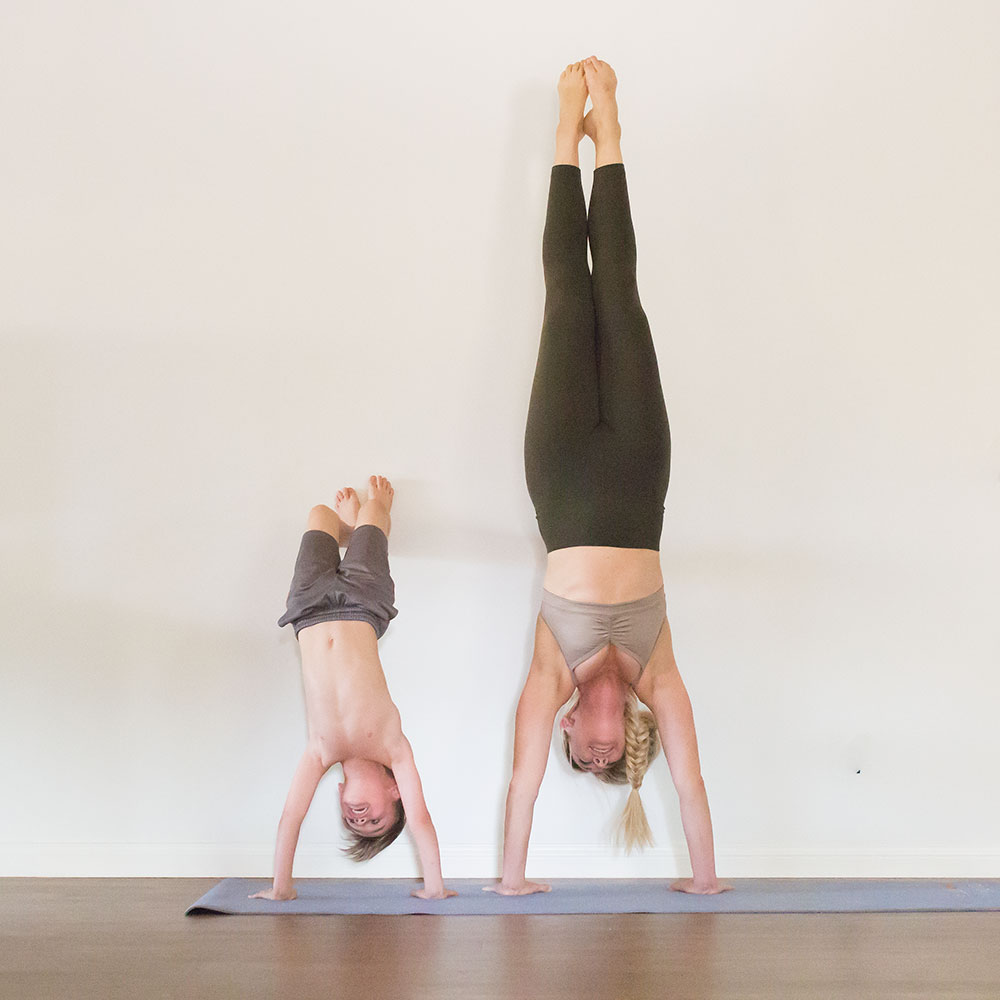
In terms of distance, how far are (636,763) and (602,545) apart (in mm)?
616

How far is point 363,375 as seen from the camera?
3043mm

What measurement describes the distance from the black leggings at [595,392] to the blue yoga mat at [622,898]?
0.91 m

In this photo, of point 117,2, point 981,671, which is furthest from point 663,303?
point 117,2

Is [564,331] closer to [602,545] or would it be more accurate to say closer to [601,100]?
[602,545]

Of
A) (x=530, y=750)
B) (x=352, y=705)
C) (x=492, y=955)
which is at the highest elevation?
(x=352, y=705)

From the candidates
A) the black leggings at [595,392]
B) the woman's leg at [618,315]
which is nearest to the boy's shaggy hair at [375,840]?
the black leggings at [595,392]

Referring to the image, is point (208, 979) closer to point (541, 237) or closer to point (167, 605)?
point (167, 605)

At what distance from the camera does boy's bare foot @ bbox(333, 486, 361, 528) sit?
293 cm

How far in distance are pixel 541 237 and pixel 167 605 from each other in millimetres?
1596

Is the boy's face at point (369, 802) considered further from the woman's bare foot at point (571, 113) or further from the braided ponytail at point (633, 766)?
the woman's bare foot at point (571, 113)

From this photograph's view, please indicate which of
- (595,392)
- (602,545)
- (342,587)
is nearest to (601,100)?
(595,392)

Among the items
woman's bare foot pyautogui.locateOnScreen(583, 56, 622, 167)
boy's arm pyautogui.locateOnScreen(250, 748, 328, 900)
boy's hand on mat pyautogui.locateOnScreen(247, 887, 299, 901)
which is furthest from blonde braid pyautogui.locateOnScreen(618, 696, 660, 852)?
woman's bare foot pyautogui.locateOnScreen(583, 56, 622, 167)

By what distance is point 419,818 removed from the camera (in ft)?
8.45

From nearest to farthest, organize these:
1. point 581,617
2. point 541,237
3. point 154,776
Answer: point 581,617 < point 154,776 < point 541,237
